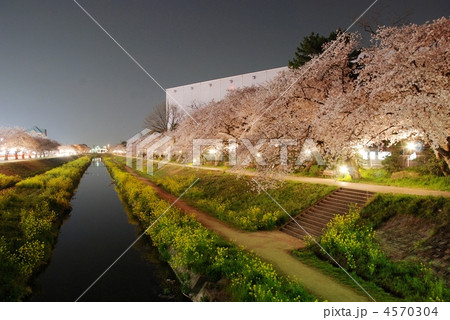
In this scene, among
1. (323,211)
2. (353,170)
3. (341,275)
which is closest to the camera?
(341,275)

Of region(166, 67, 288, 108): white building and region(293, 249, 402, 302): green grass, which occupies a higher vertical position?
region(166, 67, 288, 108): white building

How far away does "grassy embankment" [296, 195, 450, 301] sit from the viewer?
26.5ft

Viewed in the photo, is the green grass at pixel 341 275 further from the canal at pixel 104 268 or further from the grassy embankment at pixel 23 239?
the grassy embankment at pixel 23 239

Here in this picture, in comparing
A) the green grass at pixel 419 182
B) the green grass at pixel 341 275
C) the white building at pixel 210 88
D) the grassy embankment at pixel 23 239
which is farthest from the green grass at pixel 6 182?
the green grass at pixel 419 182

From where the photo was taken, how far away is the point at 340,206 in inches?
573

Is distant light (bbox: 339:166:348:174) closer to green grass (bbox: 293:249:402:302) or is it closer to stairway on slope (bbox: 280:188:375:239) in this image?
stairway on slope (bbox: 280:188:375:239)

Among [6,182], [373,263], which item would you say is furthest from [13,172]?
[373,263]

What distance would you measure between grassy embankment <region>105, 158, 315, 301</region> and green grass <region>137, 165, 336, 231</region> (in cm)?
307

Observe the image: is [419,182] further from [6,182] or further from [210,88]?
[210,88]

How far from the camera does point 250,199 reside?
19.9 metres

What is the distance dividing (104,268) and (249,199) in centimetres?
1008

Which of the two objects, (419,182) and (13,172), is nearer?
(419,182)

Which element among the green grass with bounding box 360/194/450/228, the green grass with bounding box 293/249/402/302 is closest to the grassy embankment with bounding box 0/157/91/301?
the green grass with bounding box 293/249/402/302

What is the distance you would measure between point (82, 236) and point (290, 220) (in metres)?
11.8
